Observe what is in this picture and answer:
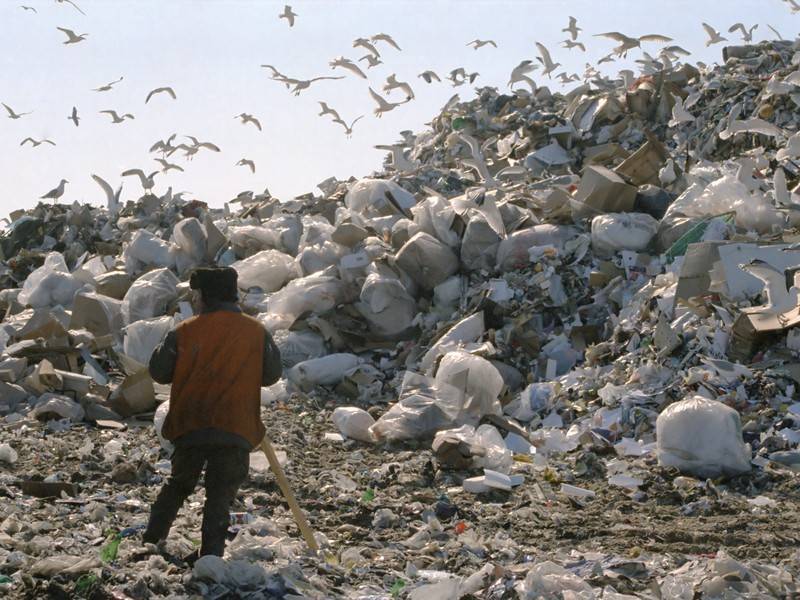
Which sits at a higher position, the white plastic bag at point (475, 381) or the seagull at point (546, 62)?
the seagull at point (546, 62)

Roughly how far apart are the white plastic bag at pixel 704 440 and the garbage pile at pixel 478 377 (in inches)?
0.5

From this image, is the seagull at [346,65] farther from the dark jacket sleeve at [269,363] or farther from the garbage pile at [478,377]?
the dark jacket sleeve at [269,363]

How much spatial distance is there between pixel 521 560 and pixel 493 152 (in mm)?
7551

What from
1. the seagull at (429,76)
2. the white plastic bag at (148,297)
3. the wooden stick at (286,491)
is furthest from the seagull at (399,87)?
the wooden stick at (286,491)

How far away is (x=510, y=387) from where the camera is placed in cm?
668

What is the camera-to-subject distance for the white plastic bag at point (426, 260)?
743 centimetres

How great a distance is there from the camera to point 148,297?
25.7ft

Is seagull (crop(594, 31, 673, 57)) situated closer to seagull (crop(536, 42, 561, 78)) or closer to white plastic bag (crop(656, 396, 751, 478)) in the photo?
seagull (crop(536, 42, 561, 78))

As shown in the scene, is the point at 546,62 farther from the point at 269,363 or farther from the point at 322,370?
the point at 269,363

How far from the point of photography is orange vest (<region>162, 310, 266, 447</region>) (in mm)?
3520

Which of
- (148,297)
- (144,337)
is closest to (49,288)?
(148,297)

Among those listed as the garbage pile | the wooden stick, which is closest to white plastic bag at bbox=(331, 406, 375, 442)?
the garbage pile

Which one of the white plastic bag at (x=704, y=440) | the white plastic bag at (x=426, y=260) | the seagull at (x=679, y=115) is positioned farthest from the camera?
the seagull at (x=679, y=115)

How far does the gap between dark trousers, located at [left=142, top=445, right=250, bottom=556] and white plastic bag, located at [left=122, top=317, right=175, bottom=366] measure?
372 centimetres
